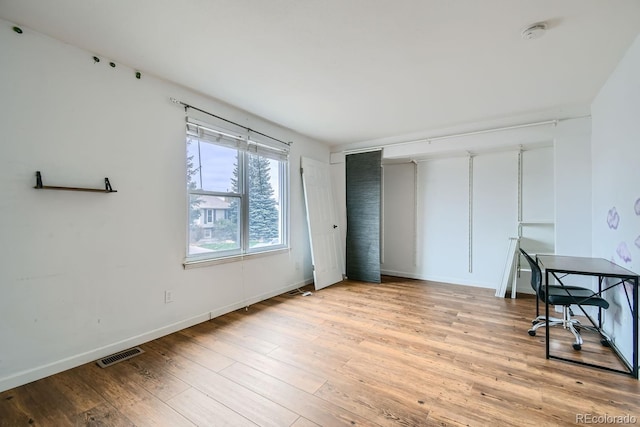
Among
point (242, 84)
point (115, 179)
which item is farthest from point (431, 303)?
point (115, 179)

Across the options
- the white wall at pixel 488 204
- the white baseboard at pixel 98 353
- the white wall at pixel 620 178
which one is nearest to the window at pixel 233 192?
the white baseboard at pixel 98 353

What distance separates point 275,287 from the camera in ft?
13.3

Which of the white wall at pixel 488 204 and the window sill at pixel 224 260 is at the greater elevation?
the white wall at pixel 488 204

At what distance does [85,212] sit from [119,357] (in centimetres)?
122

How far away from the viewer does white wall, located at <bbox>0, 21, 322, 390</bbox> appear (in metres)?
1.93

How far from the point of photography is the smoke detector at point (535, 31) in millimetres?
1920

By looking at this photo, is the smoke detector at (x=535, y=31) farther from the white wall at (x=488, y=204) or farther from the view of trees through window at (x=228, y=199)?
the view of trees through window at (x=228, y=199)

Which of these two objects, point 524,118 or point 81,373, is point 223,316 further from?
point 524,118

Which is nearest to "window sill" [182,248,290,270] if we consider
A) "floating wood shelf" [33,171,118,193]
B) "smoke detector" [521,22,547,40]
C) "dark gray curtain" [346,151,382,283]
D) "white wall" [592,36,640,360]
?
"floating wood shelf" [33,171,118,193]

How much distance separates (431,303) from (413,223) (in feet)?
5.85

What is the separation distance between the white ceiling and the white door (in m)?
1.51

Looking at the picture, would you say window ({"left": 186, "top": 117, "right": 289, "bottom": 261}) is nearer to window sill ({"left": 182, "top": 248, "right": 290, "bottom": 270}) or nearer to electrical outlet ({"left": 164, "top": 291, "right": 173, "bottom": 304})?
window sill ({"left": 182, "top": 248, "right": 290, "bottom": 270})

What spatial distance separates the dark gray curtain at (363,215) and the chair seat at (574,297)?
2543 mm

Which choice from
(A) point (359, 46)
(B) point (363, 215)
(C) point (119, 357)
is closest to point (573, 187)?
(B) point (363, 215)
